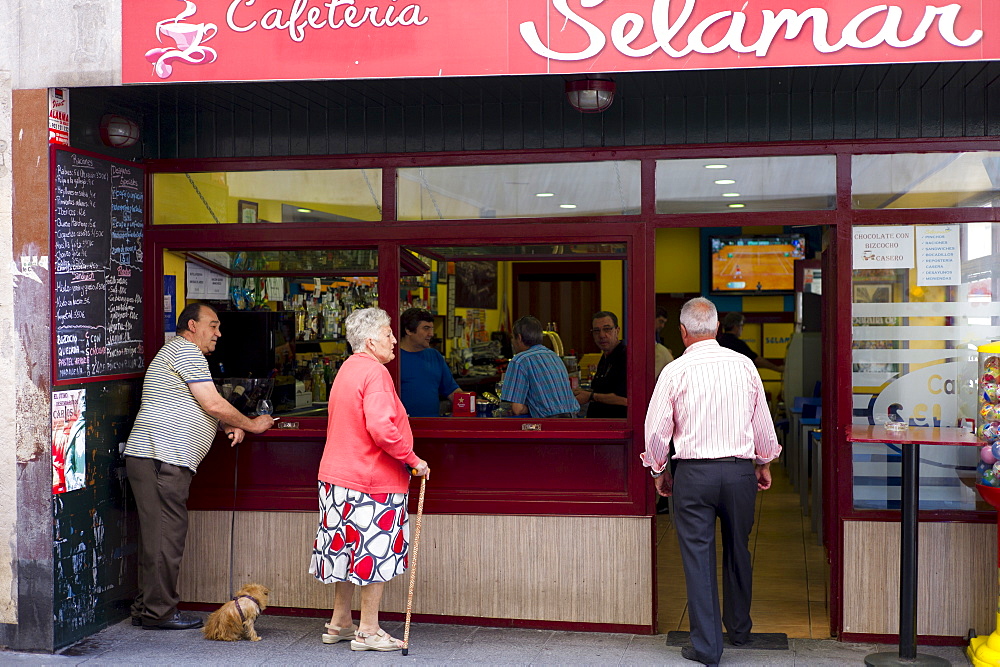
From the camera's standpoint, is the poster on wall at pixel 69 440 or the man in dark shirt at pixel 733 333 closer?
the poster on wall at pixel 69 440

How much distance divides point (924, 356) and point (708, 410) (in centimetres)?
125

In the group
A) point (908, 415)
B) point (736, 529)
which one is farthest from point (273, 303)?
point (908, 415)

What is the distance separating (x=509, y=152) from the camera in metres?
5.26

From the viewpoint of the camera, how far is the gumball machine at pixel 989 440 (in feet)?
14.4

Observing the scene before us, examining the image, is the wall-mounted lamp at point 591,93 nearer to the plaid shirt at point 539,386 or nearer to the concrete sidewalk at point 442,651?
the plaid shirt at point 539,386

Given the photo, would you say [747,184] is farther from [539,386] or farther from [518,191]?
[539,386]

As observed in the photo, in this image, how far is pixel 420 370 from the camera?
5.58 metres

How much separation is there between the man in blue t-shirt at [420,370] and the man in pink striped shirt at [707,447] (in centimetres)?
140

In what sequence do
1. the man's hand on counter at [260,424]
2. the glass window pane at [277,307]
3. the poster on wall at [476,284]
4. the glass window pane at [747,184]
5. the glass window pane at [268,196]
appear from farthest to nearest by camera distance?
the poster on wall at [476,284], the glass window pane at [277,307], the glass window pane at [268,196], the man's hand on counter at [260,424], the glass window pane at [747,184]

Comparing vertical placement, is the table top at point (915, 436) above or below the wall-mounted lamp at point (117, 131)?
below

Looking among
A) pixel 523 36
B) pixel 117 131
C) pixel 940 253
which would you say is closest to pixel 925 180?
pixel 940 253

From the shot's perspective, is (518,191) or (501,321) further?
(501,321)

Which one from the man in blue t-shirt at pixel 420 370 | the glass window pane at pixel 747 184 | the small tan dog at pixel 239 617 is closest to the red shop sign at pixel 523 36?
the glass window pane at pixel 747 184

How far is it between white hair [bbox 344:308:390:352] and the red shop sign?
43.1 inches
